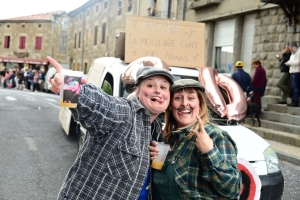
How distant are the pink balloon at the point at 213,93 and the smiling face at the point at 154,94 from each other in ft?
8.17

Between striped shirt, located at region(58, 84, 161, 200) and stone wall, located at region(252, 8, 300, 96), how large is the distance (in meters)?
11.7

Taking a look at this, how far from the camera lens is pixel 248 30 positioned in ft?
52.1

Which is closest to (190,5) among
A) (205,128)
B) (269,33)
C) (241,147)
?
(269,33)

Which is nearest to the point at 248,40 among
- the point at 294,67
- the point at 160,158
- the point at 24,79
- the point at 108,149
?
the point at 294,67

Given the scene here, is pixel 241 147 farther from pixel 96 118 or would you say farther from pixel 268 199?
pixel 96 118

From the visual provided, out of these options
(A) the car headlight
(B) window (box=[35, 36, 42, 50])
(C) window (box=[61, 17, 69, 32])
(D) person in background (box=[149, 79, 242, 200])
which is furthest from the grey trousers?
(B) window (box=[35, 36, 42, 50])

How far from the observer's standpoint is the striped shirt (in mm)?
2010

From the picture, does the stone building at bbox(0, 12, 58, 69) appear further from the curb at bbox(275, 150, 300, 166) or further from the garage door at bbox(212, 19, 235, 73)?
the curb at bbox(275, 150, 300, 166)

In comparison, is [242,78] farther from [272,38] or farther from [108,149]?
[108,149]

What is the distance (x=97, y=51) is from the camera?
37375 mm

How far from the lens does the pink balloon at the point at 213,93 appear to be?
4.80m

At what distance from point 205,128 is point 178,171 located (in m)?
0.27

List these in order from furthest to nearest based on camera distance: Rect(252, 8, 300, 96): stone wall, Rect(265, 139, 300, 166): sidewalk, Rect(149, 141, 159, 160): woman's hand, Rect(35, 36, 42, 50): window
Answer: Rect(35, 36, 42, 50): window < Rect(252, 8, 300, 96): stone wall < Rect(265, 139, 300, 166): sidewalk < Rect(149, 141, 159, 160): woman's hand

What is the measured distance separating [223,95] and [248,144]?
43.8 inches
